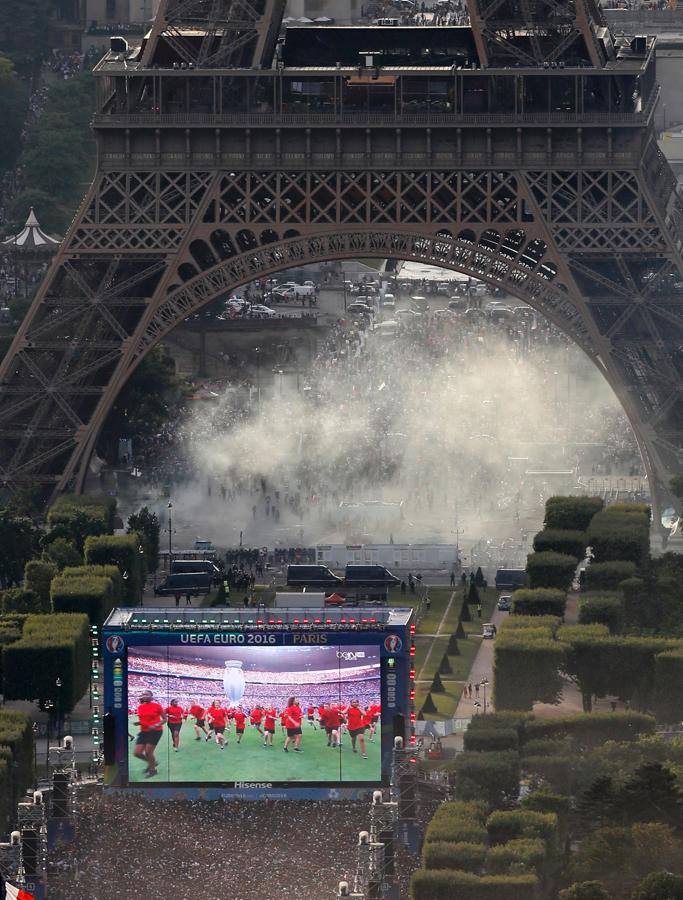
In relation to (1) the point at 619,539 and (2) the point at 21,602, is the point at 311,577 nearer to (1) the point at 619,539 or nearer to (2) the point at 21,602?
(1) the point at 619,539

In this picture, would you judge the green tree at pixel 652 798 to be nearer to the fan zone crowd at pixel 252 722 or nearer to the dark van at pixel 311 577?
the fan zone crowd at pixel 252 722

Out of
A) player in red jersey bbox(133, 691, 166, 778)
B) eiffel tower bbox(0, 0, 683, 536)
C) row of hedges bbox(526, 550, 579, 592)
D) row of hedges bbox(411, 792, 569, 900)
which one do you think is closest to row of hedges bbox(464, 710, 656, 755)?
row of hedges bbox(411, 792, 569, 900)

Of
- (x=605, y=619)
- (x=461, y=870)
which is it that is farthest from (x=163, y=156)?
(x=461, y=870)

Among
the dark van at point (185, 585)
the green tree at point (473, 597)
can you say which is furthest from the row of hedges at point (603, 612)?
the dark van at point (185, 585)

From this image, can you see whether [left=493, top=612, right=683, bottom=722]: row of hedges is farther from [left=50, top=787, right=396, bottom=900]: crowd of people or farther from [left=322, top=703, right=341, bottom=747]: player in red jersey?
[left=50, top=787, right=396, bottom=900]: crowd of people

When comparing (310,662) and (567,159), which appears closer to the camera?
(310,662)

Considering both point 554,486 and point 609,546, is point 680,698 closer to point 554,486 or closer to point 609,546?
point 609,546
